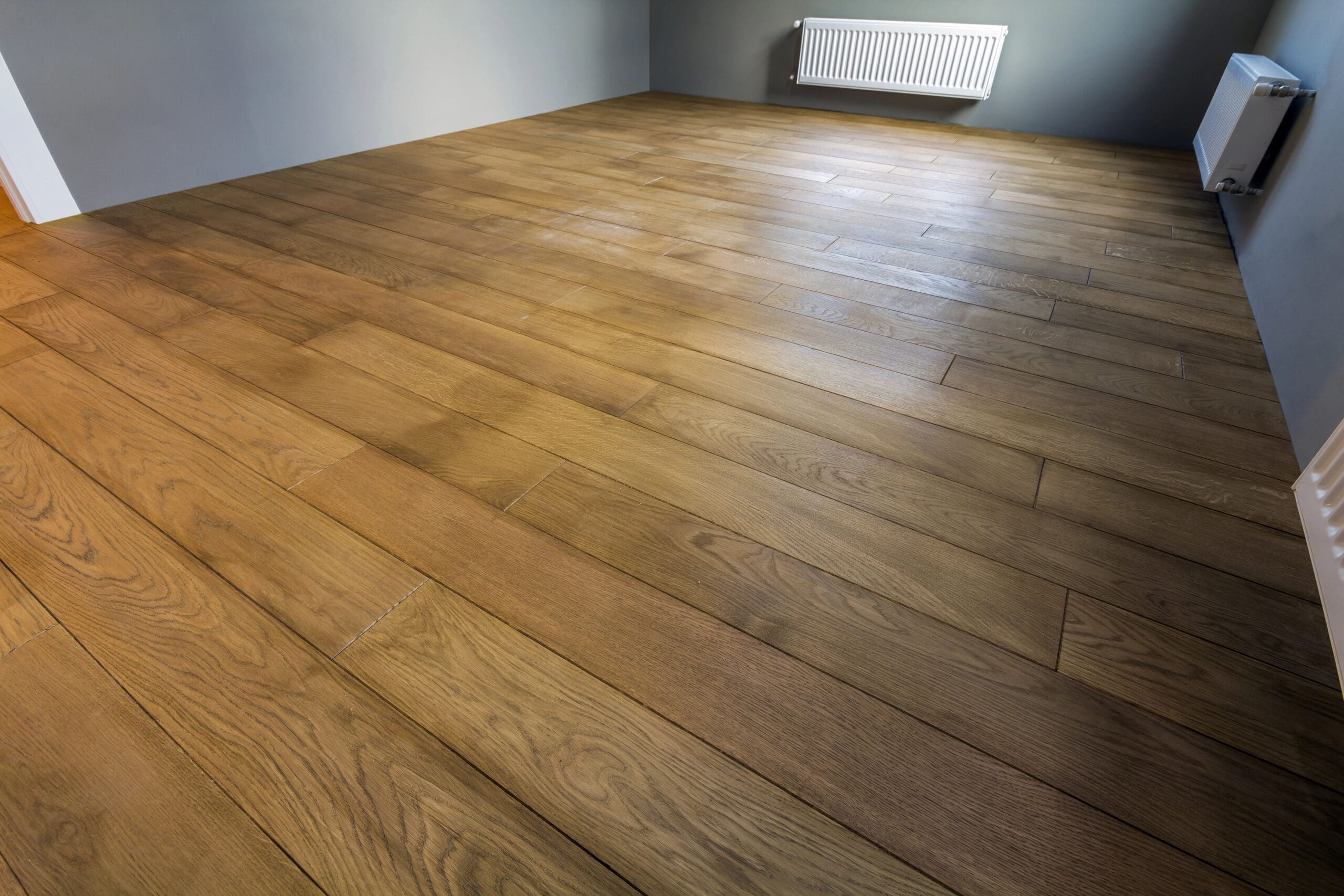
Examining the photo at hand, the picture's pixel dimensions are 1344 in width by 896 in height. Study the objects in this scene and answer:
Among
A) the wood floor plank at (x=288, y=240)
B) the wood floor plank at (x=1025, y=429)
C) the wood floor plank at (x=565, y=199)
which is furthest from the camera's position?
the wood floor plank at (x=565, y=199)

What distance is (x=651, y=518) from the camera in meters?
1.15

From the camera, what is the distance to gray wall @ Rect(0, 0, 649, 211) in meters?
2.32

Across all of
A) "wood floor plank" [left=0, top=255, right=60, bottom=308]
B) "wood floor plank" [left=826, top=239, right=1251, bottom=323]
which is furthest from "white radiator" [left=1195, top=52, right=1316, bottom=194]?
"wood floor plank" [left=0, top=255, right=60, bottom=308]

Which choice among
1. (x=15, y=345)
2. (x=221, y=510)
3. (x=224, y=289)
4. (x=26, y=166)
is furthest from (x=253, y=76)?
(x=221, y=510)

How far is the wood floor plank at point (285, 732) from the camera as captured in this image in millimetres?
722

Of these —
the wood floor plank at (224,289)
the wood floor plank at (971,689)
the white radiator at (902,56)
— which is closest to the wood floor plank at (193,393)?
the wood floor plank at (224,289)

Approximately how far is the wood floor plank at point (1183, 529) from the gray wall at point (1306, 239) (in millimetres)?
274

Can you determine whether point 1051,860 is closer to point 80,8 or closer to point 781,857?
point 781,857

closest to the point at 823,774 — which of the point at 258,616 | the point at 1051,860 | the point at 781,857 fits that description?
the point at 781,857

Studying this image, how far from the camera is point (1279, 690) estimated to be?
0.90 m

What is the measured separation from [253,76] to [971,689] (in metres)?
3.35

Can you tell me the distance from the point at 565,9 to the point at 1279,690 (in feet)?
14.4

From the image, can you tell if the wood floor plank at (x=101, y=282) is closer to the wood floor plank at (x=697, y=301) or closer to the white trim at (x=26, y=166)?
the white trim at (x=26, y=166)

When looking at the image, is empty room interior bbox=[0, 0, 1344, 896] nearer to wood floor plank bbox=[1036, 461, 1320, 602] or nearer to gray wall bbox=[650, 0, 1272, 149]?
wood floor plank bbox=[1036, 461, 1320, 602]
